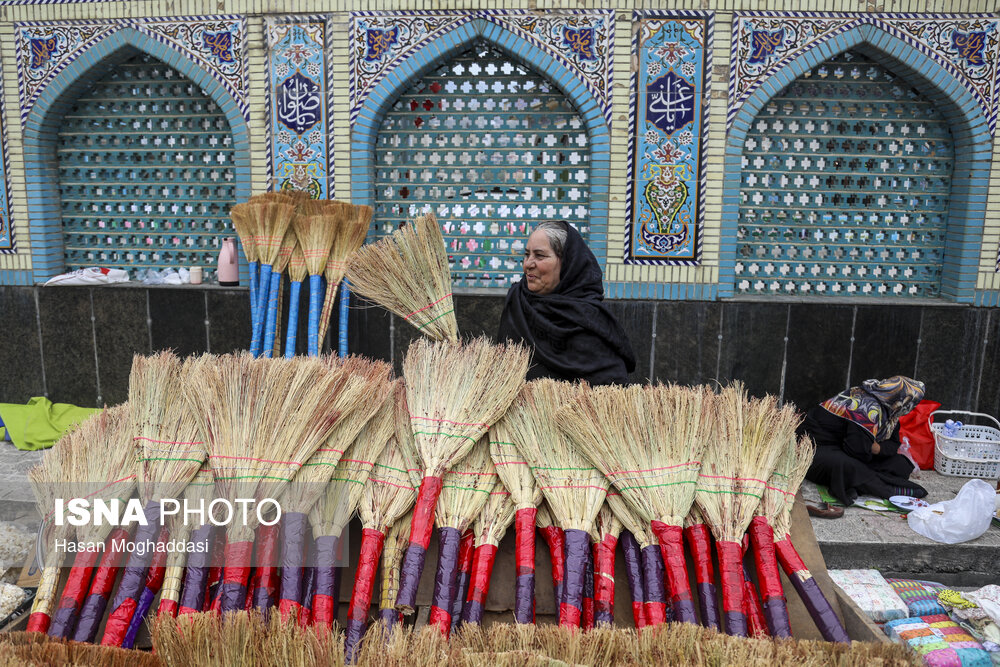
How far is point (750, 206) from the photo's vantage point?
5469 mm

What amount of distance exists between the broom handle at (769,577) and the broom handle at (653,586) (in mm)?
279

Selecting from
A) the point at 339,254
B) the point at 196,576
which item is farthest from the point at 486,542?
the point at 339,254

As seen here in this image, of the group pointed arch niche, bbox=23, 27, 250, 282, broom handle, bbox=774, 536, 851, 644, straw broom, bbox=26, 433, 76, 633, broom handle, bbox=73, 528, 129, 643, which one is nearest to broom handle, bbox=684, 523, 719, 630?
broom handle, bbox=774, 536, 851, 644

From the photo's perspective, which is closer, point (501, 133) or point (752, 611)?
point (752, 611)

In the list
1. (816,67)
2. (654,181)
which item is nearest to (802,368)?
(654,181)

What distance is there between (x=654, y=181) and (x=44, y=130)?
5.00m

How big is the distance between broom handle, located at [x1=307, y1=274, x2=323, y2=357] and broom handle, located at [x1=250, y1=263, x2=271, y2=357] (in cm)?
31

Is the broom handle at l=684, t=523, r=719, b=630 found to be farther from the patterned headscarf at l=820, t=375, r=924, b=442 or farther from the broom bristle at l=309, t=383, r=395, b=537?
the patterned headscarf at l=820, t=375, r=924, b=442

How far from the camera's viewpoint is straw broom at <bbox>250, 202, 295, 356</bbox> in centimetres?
455

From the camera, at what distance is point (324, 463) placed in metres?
2.01

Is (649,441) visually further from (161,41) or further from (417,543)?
(161,41)

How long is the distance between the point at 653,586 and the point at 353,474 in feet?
3.08

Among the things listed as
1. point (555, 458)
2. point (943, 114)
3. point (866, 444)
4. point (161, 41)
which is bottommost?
point (866, 444)

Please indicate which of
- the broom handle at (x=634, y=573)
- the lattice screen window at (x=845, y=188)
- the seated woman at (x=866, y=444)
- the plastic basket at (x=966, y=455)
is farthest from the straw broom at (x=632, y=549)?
the lattice screen window at (x=845, y=188)
